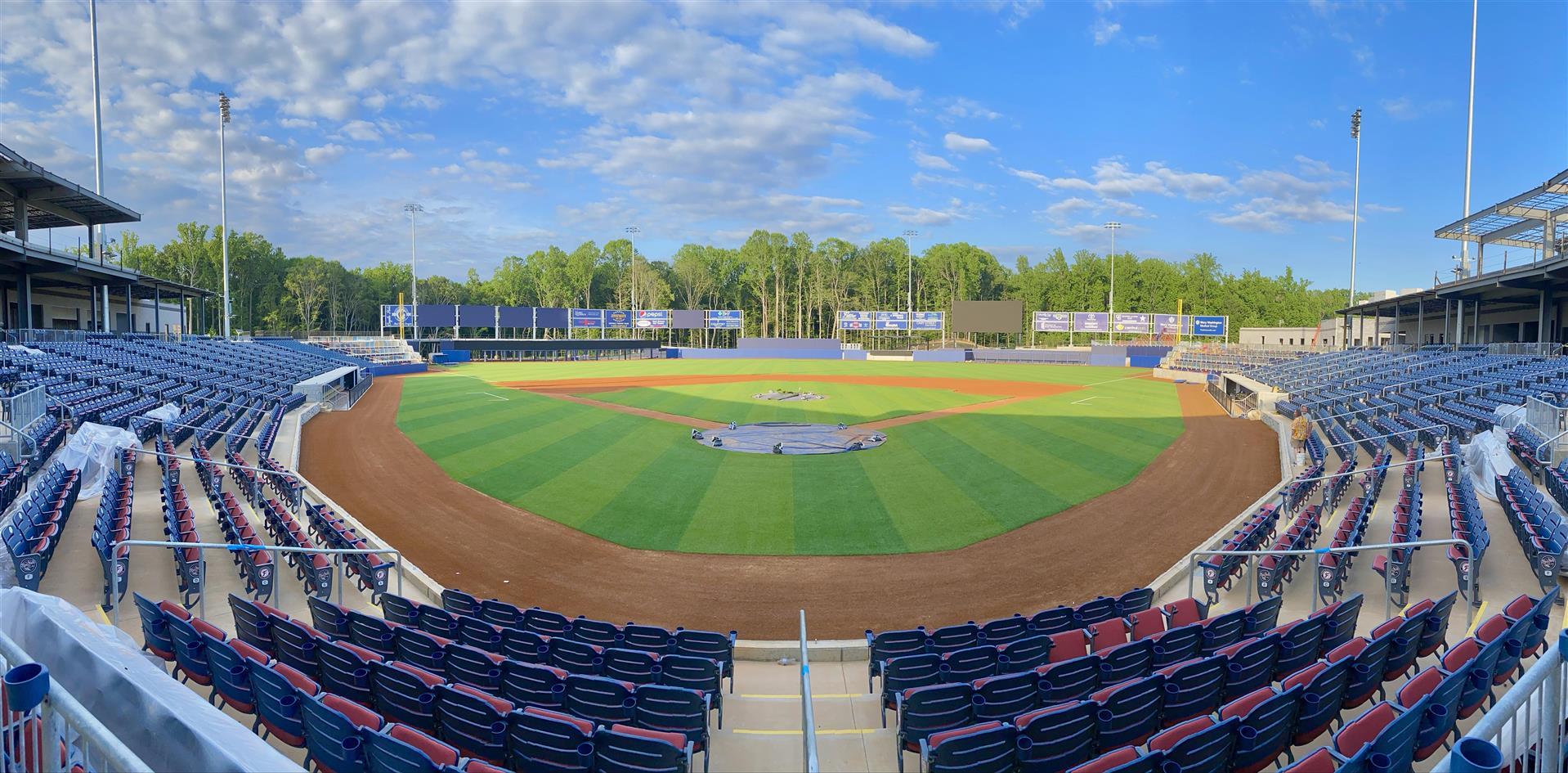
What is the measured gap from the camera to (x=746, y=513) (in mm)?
18812

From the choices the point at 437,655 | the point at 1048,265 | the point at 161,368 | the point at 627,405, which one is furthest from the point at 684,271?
the point at 437,655

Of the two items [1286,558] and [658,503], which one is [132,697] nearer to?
[1286,558]

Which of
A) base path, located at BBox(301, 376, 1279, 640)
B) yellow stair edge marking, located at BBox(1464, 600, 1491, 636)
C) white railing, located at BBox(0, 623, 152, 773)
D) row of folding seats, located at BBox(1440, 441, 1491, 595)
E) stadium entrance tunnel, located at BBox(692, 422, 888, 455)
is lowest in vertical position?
base path, located at BBox(301, 376, 1279, 640)

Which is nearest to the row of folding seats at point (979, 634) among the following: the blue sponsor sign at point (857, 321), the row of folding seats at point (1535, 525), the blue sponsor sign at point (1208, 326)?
the row of folding seats at point (1535, 525)

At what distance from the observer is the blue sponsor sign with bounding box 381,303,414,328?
83000 mm

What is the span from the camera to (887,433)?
1196 inches

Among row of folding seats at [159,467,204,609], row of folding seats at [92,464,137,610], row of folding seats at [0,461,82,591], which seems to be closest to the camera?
row of folding seats at [0,461,82,591]

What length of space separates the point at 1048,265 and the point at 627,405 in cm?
10910

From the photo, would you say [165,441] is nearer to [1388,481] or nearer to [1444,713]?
[1444,713]

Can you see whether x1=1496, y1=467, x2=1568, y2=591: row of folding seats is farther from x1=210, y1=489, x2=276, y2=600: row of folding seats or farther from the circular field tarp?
the circular field tarp

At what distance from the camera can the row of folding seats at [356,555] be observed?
11.3 m

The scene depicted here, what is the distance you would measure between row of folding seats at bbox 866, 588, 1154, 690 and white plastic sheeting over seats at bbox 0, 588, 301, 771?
6.06 m

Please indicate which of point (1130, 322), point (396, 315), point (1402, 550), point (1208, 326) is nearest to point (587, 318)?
point (396, 315)

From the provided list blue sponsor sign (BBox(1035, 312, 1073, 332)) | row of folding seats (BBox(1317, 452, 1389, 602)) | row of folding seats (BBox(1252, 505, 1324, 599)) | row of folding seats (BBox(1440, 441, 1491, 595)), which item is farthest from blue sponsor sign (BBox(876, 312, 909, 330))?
row of folding seats (BBox(1252, 505, 1324, 599))
